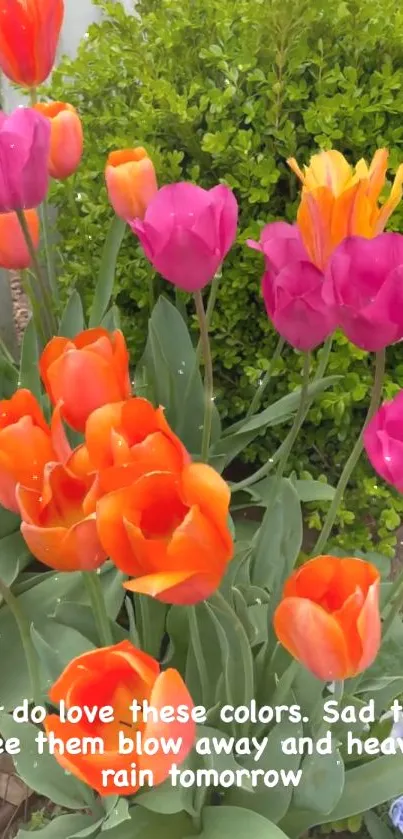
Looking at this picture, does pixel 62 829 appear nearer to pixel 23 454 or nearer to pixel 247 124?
pixel 23 454

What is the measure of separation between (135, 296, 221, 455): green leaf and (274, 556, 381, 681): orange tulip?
2.19 ft

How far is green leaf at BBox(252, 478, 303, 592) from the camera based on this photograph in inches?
33.6

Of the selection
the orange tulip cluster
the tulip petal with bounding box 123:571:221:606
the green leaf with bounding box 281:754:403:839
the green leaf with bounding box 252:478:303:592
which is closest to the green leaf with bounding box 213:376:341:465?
the green leaf with bounding box 252:478:303:592

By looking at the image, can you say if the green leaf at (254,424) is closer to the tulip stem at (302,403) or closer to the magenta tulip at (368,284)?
the tulip stem at (302,403)

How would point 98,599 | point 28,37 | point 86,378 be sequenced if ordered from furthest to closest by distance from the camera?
1. point 28,37
2. point 98,599
3. point 86,378

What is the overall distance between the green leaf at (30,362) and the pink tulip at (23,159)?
41 cm

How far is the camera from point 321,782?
76 cm

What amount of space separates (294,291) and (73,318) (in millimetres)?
665

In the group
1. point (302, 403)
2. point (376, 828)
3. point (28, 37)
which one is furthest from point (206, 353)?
point (376, 828)

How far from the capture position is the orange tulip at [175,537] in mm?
482

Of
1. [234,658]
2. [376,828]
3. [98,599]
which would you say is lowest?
[376,828]

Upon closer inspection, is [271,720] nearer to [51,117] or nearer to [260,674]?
[260,674]

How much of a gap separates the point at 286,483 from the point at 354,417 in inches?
24.6

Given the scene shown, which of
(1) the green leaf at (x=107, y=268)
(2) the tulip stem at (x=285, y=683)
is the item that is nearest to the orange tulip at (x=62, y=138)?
(1) the green leaf at (x=107, y=268)
